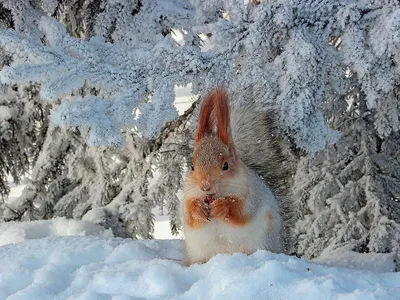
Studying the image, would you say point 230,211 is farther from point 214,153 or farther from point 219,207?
point 214,153

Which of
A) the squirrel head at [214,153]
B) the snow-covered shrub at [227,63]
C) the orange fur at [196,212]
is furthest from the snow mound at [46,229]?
the squirrel head at [214,153]

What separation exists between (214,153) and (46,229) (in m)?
1.14

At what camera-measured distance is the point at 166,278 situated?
164 centimetres

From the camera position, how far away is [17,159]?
11.7 feet

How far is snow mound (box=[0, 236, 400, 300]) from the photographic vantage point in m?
1.47

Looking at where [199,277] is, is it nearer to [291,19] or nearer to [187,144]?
[187,144]

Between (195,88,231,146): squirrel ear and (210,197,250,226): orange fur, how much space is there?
7.1 inches

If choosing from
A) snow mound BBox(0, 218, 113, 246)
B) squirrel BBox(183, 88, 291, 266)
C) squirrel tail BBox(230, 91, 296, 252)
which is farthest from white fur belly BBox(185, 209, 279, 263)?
snow mound BBox(0, 218, 113, 246)

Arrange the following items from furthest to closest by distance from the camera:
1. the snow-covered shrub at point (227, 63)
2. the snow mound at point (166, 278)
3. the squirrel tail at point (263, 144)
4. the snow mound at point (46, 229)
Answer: the snow mound at point (46, 229) < the squirrel tail at point (263, 144) < the snow-covered shrub at point (227, 63) < the snow mound at point (166, 278)

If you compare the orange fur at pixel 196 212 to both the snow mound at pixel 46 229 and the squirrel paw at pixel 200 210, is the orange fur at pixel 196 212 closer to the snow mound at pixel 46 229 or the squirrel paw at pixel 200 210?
the squirrel paw at pixel 200 210

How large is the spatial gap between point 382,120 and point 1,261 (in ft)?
5.12

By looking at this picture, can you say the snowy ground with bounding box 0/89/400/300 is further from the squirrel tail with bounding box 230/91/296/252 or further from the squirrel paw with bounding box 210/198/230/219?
the squirrel tail with bounding box 230/91/296/252

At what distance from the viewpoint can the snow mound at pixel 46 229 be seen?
2.66 m

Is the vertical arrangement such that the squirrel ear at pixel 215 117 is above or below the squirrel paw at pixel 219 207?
above
